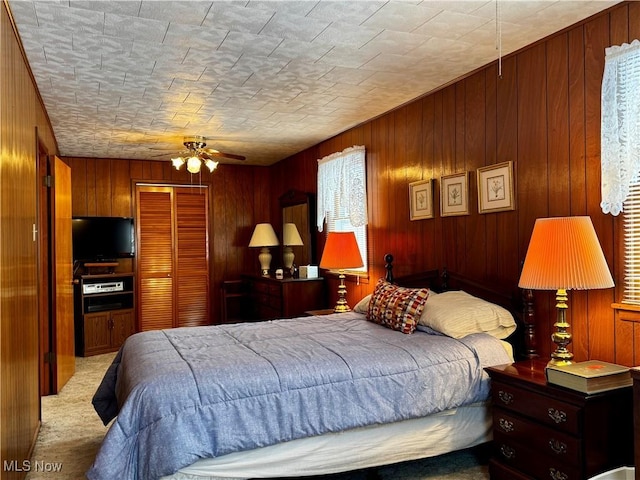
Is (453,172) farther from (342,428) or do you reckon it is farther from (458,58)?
(342,428)

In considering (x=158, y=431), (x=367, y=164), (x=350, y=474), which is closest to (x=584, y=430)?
(x=350, y=474)

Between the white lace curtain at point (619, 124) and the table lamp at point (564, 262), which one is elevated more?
the white lace curtain at point (619, 124)

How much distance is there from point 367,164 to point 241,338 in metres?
2.35

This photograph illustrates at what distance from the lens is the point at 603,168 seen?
8.27 feet

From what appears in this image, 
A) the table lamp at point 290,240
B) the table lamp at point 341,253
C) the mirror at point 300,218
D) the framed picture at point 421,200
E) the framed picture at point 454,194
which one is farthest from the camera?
the table lamp at point 290,240

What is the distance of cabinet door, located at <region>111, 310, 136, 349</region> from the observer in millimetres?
6035

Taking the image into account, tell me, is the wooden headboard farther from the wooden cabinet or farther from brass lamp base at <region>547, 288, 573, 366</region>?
the wooden cabinet

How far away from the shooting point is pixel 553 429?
2279 mm

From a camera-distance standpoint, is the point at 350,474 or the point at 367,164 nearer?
the point at 350,474

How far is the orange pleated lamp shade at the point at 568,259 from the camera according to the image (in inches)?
88.6

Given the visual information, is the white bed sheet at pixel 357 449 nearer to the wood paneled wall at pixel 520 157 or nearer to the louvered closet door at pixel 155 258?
the wood paneled wall at pixel 520 157

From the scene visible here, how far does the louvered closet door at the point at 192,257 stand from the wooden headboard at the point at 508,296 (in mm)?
3882

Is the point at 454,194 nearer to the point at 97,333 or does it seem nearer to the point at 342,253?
the point at 342,253

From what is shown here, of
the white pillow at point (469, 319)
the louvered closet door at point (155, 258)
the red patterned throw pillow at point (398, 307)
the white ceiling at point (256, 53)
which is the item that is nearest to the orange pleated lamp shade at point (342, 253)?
the red patterned throw pillow at point (398, 307)
